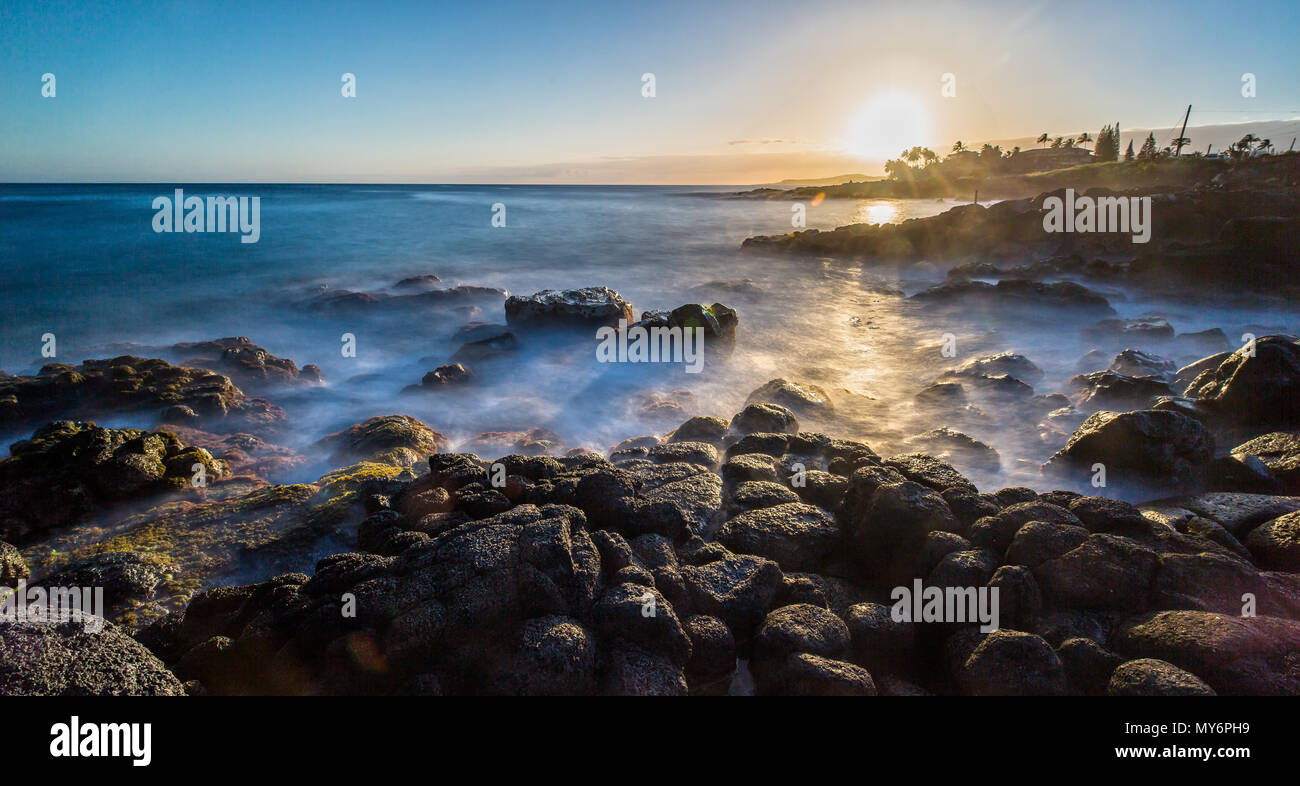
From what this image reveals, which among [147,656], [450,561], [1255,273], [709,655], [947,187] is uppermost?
[947,187]

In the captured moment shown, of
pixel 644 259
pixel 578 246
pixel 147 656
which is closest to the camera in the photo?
pixel 147 656

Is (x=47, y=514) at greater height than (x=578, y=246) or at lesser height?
lesser

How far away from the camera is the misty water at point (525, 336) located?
11.8m

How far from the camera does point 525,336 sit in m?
16.8

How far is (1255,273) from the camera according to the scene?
1922 cm

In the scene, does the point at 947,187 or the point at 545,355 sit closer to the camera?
the point at 545,355

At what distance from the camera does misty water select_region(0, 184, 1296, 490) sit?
1181cm

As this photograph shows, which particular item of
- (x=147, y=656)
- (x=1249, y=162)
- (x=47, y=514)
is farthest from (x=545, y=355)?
(x=1249, y=162)

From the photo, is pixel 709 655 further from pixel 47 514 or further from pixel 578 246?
pixel 578 246

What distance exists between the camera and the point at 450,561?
403cm

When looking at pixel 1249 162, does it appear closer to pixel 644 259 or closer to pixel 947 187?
pixel 644 259
